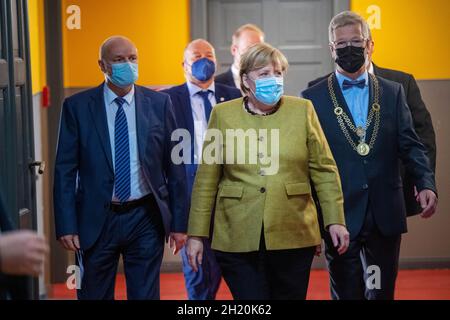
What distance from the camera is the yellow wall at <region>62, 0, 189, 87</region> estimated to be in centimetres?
742

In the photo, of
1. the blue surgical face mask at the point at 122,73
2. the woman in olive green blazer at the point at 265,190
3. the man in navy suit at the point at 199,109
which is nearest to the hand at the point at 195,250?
the woman in olive green blazer at the point at 265,190

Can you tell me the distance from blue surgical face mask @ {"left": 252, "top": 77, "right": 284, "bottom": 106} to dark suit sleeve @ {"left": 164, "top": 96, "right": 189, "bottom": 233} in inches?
27.4

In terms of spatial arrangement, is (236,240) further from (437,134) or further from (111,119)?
(437,134)

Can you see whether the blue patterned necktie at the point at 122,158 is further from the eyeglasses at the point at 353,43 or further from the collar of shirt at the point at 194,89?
the collar of shirt at the point at 194,89

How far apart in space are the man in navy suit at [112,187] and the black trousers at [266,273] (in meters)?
0.54

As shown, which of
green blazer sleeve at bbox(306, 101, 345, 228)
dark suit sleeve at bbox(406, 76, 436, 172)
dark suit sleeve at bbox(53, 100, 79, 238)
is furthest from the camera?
dark suit sleeve at bbox(406, 76, 436, 172)

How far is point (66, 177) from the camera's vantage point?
4.44 metres

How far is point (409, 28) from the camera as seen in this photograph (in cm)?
745

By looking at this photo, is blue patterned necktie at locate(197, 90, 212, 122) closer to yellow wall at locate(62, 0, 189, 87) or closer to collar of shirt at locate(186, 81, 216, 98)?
collar of shirt at locate(186, 81, 216, 98)

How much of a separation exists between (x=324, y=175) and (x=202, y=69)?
75.7 inches

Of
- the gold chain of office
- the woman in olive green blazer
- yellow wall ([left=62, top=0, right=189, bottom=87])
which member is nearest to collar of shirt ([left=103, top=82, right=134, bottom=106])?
the woman in olive green blazer

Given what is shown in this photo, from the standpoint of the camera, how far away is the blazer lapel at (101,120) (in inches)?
176
